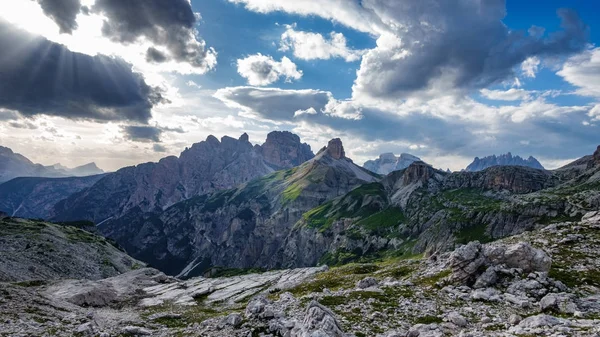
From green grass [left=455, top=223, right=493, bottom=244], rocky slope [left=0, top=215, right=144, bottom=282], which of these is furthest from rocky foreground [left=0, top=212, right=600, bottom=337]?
green grass [left=455, top=223, right=493, bottom=244]

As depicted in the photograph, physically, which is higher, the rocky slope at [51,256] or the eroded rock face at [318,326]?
the eroded rock face at [318,326]

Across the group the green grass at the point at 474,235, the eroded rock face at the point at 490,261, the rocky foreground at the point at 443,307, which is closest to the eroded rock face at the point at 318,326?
the rocky foreground at the point at 443,307

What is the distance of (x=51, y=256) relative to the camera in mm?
128625

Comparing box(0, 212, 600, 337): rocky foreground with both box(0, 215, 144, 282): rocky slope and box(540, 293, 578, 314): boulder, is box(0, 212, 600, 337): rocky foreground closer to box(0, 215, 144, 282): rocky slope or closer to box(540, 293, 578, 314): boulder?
box(540, 293, 578, 314): boulder

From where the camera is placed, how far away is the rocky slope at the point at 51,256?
10664 cm

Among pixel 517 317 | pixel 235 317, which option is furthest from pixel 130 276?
pixel 517 317

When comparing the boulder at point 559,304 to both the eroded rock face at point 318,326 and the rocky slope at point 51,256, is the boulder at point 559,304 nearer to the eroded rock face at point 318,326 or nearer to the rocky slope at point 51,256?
the eroded rock face at point 318,326

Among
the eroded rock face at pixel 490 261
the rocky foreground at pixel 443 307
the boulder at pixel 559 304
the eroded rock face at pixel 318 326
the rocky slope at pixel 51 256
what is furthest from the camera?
the rocky slope at pixel 51 256

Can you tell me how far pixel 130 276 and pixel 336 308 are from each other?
10151 cm

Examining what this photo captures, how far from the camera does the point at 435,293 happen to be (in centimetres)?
3619

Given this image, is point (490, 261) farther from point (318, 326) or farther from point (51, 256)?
point (51, 256)

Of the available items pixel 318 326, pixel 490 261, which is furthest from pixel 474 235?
pixel 318 326

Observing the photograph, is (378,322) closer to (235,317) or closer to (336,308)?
(336,308)

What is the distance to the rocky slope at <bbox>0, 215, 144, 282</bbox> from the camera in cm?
10664
